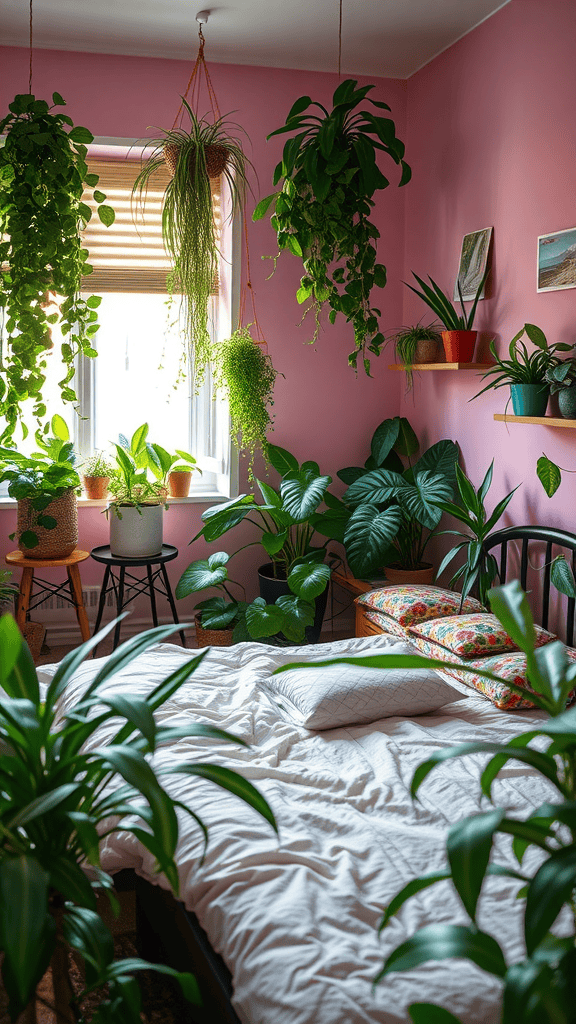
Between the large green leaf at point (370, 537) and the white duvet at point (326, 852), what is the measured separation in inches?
47.2

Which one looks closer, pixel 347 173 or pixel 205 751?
pixel 205 751

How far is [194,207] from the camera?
136 inches

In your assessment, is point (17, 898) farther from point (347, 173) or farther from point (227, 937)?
point (347, 173)

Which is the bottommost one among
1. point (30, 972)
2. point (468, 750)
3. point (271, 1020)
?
point (271, 1020)

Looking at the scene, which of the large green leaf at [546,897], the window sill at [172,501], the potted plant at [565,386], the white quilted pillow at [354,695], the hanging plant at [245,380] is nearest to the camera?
the large green leaf at [546,897]

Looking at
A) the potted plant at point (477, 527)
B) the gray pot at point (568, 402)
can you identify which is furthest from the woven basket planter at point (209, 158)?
the gray pot at point (568, 402)

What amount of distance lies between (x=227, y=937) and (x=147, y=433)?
2894mm

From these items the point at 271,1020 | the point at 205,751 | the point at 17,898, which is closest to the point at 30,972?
the point at 17,898

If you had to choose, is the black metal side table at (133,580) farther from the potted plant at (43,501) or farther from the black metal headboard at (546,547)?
the black metal headboard at (546,547)

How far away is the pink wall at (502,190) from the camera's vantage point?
9.68 ft

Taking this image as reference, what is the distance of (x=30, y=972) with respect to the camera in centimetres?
78

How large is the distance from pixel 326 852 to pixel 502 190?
262cm

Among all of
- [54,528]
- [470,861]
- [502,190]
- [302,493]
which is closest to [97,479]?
[54,528]

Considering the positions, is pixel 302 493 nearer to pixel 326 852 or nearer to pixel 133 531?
pixel 133 531
